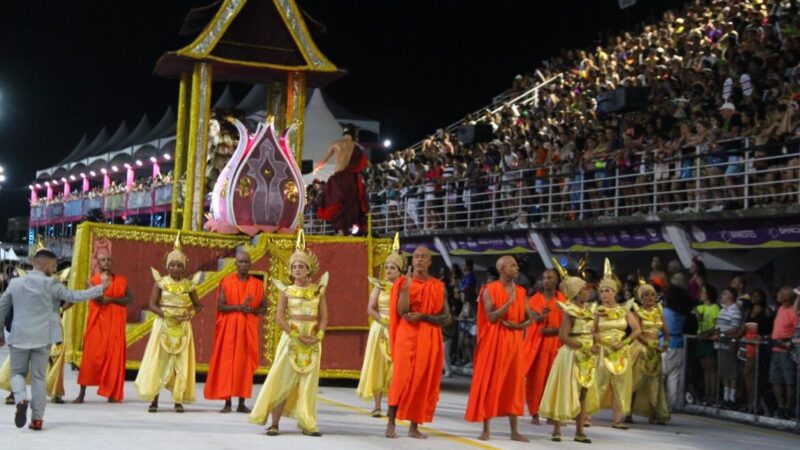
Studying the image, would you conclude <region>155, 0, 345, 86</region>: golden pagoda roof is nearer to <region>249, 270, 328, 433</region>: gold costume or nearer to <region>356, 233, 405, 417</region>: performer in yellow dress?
<region>356, 233, 405, 417</region>: performer in yellow dress

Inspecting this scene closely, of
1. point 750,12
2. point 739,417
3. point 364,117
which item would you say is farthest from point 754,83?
point 364,117

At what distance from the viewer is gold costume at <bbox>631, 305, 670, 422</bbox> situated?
14.6 meters

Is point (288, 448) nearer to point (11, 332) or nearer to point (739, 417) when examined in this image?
point (11, 332)

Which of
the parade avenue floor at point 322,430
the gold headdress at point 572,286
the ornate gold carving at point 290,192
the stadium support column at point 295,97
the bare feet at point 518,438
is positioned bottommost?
the parade avenue floor at point 322,430

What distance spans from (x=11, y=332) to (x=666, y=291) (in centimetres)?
957

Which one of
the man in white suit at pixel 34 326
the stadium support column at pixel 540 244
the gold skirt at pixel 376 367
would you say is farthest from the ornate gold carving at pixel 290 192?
the man in white suit at pixel 34 326

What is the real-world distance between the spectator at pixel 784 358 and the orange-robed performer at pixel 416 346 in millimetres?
4930

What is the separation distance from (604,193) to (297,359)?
1213 cm

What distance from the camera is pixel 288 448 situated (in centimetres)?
1041

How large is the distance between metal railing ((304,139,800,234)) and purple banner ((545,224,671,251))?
337mm

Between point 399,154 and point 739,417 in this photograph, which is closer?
point 739,417

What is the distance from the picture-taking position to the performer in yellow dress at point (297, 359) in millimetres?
11438

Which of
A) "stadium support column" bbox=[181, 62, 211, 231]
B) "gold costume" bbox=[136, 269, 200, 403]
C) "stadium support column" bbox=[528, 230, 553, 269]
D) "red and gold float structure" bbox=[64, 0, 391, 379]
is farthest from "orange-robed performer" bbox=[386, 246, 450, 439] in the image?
"stadium support column" bbox=[528, 230, 553, 269]

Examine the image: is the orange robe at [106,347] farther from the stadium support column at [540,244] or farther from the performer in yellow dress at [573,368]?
the stadium support column at [540,244]
